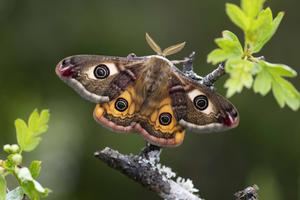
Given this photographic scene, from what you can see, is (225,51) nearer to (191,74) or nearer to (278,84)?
(278,84)

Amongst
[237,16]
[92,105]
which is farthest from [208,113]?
[92,105]

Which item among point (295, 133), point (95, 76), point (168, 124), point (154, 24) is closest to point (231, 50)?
point (168, 124)

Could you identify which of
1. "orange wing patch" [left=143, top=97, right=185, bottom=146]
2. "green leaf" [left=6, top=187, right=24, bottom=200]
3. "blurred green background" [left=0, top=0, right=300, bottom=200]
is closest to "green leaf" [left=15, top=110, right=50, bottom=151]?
"green leaf" [left=6, top=187, right=24, bottom=200]

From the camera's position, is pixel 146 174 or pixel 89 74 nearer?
pixel 146 174

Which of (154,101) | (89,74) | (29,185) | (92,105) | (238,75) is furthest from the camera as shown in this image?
(92,105)

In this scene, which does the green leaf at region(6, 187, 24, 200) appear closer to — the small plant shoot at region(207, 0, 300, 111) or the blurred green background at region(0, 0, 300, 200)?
A: the small plant shoot at region(207, 0, 300, 111)

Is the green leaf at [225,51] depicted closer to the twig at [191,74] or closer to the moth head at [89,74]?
the twig at [191,74]

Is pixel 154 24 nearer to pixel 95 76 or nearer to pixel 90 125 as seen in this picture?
pixel 90 125
